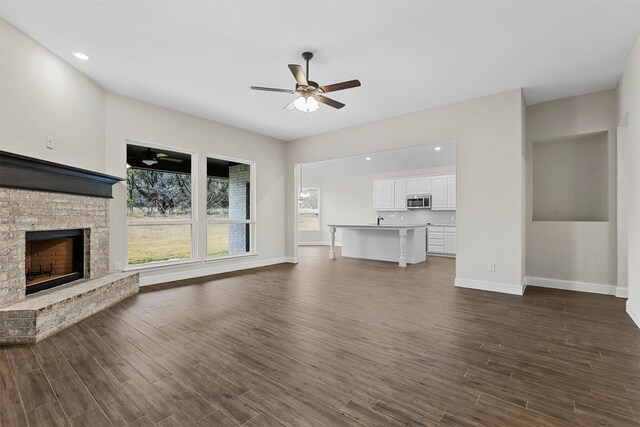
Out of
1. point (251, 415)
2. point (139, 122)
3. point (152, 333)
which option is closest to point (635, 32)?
point (251, 415)

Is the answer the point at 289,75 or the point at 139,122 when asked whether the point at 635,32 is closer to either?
the point at 289,75

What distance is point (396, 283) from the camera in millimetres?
4988

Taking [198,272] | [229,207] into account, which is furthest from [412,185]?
[198,272]

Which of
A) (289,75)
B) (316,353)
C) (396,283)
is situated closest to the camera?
(316,353)

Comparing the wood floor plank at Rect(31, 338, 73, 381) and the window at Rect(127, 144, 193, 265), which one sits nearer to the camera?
the wood floor plank at Rect(31, 338, 73, 381)

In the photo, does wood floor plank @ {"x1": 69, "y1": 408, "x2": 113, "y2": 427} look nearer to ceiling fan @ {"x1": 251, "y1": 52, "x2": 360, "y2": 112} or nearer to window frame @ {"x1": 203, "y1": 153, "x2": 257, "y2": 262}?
ceiling fan @ {"x1": 251, "y1": 52, "x2": 360, "y2": 112}

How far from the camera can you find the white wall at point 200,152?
178 inches

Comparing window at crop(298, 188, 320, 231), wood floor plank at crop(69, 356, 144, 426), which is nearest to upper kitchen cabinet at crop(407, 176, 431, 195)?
window at crop(298, 188, 320, 231)

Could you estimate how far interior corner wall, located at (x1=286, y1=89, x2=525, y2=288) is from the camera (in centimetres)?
421

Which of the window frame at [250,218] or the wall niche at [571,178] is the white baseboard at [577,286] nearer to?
the wall niche at [571,178]

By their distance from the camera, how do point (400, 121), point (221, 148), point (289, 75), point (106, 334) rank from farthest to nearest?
point (221, 148) → point (400, 121) → point (289, 75) → point (106, 334)

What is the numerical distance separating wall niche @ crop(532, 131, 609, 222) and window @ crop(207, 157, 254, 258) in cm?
540

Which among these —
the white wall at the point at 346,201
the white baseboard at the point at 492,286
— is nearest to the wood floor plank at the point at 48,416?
the white baseboard at the point at 492,286

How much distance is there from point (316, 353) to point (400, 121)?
13.9 ft
